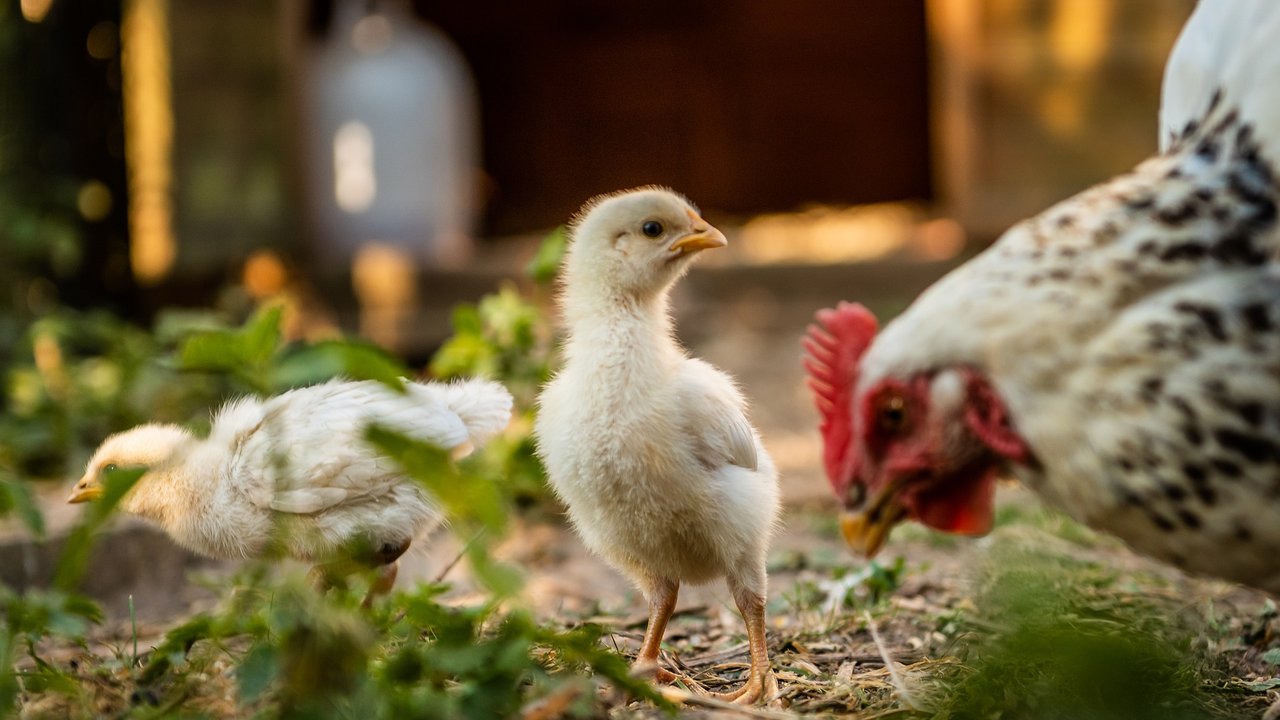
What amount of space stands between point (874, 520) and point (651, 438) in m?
0.44

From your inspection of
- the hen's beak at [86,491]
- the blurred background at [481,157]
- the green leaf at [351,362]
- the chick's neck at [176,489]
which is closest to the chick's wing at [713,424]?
the green leaf at [351,362]

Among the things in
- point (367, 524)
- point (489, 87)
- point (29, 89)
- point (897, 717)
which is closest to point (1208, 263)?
point (897, 717)

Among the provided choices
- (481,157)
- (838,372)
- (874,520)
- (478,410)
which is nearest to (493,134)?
(481,157)

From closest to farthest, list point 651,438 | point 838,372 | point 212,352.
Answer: point 838,372 → point 651,438 → point 212,352

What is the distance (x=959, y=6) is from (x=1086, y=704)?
5.80m

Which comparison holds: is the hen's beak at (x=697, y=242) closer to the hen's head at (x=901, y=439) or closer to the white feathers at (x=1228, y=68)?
the hen's head at (x=901, y=439)

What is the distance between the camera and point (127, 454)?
8.41ft

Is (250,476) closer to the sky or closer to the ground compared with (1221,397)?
closer to the ground

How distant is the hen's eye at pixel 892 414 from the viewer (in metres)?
1.92

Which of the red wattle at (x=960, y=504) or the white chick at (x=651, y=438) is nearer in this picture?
the red wattle at (x=960, y=504)

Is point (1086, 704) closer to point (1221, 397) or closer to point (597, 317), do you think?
point (1221, 397)

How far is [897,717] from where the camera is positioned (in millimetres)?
Answer: 2049

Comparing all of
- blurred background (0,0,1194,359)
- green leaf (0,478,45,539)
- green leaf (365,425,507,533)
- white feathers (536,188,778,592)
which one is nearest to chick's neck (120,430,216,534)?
green leaf (0,478,45,539)

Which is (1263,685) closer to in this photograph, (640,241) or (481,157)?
(640,241)
